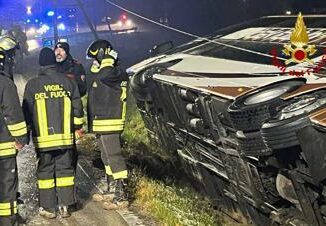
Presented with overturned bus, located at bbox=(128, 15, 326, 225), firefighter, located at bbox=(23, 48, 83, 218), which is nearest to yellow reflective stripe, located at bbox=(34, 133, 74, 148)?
firefighter, located at bbox=(23, 48, 83, 218)

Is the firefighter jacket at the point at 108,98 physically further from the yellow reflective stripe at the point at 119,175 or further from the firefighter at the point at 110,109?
the yellow reflective stripe at the point at 119,175

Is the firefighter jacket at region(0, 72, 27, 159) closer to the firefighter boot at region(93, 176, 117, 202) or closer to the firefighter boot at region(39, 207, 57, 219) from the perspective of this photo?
the firefighter boot at region(39, 207, 57, 219)

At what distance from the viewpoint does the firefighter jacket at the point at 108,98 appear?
5.61 m

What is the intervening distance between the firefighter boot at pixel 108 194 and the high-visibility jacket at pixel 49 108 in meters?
0.68

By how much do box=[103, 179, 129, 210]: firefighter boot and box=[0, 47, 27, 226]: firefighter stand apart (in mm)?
919

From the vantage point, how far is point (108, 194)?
5.82 metres

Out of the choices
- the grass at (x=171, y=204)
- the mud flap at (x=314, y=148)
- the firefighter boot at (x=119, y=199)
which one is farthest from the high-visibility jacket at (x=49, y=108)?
the mud flap at (x=314, y=148)

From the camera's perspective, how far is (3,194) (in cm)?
504

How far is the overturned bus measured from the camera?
3625 mm

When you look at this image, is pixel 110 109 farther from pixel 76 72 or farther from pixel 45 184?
pixel 76 72

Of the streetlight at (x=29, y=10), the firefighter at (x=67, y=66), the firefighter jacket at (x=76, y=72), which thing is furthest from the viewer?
the streetlight at (x=29, y=10)

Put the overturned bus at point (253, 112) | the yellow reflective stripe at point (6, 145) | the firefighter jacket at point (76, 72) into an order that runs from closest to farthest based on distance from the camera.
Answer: the overturned bus at point (253, 112) → the yellow reflective stripe at point (6, 145) → the firefighter jacket at point (76, 72)

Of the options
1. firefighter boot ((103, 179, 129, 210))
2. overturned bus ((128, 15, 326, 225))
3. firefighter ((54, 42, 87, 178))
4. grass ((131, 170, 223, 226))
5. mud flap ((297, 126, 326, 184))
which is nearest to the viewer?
mud flap ((297, 126, 326, 184))

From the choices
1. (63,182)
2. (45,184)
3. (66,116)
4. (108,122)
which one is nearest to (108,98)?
(108,122)
